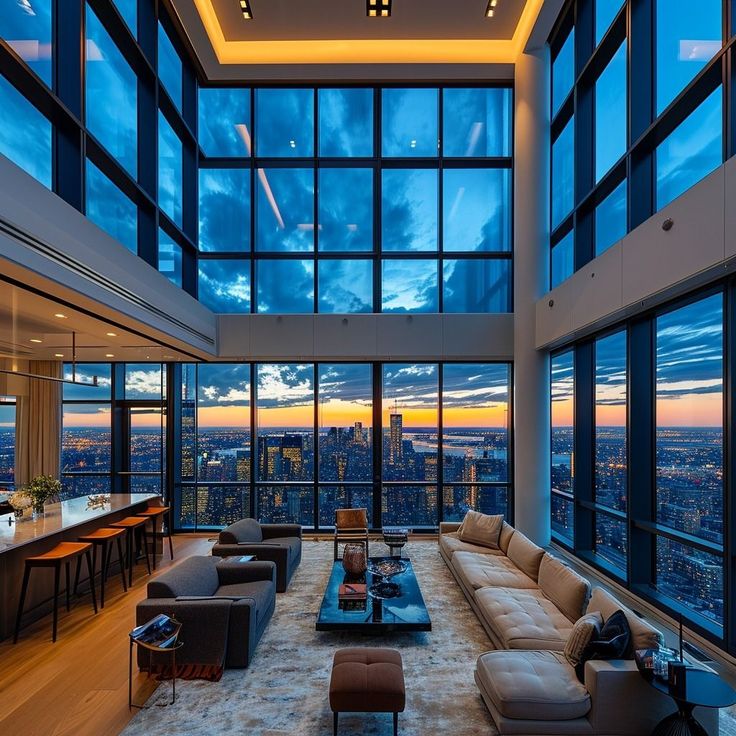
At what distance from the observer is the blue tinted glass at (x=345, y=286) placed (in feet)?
28.5

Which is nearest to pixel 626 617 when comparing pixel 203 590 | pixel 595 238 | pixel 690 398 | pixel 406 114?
pixel 690 398

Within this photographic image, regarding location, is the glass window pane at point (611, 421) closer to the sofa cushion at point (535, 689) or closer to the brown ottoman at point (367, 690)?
the sofa cushion at point (535, 689)

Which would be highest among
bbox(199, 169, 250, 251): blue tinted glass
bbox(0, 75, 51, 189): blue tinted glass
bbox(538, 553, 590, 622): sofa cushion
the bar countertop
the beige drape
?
bbox(199, 169, 250, 251): blue tinted glass

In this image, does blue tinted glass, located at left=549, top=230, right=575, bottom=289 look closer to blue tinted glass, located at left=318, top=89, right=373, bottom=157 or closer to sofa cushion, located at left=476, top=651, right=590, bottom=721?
blue tinted glass, located at left=318, top=89, right=373, bottom=157

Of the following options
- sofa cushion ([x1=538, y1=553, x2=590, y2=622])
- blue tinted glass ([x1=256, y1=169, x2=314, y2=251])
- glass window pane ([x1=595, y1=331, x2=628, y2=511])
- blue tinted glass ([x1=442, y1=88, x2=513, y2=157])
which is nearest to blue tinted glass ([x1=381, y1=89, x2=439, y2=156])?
blue tinted glass ([x1=442, y1=88, x2=513, y2=157])

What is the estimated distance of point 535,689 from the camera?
3.03 meters

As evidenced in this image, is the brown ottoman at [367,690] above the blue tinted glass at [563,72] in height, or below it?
below

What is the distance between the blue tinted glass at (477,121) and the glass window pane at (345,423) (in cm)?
442

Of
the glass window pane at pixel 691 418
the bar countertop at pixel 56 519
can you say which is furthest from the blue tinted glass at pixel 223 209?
the glass window pane at pixel 691 418

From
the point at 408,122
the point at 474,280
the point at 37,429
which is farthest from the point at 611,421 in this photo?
the point at 37,429

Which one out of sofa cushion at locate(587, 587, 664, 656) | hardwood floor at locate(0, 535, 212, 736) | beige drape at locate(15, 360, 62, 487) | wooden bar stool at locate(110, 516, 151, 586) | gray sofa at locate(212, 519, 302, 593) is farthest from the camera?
beige drape at locate(15, 360, 62, 487)

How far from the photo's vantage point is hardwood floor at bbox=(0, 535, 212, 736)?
11.0 feet

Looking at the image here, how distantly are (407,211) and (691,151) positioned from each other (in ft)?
15.7

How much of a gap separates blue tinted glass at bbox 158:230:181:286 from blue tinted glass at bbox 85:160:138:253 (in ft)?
2.47
